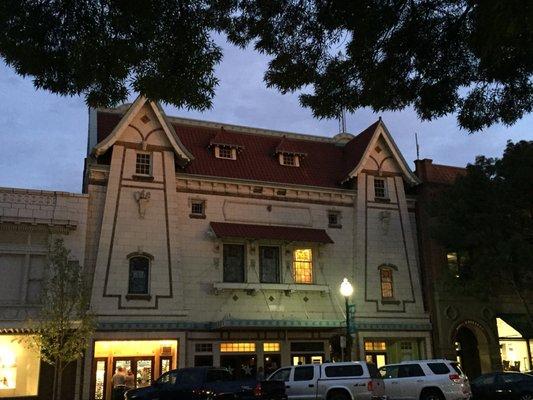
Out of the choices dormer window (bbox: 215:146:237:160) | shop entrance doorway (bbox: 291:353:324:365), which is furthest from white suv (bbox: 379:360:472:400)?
dormer window (bbox: 215:146:237:160)

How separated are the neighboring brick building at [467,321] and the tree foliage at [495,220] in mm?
2156

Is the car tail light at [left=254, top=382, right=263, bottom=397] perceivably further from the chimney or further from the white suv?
the chimney

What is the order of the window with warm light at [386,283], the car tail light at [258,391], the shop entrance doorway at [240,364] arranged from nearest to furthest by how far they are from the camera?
the car tail light at [258,391], the shop entrance doorway at [240,364], the window with warm light at [386,283]

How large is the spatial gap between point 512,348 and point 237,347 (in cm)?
1668

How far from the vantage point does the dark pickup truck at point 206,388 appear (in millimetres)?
18719

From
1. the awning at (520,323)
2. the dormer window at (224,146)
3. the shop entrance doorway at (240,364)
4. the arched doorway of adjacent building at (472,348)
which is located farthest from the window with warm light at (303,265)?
the awning at (520,323)

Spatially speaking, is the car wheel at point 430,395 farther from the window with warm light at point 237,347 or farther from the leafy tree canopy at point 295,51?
the leafy tree canopy at point 295,51

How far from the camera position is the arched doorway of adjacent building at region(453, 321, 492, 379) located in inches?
1287

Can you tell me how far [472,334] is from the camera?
111 feet

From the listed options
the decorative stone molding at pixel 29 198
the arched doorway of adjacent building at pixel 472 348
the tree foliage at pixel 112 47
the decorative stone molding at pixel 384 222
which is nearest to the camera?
the tree foliage at pixel 112 47

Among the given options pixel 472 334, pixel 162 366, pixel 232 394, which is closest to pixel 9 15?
pixel 232 394

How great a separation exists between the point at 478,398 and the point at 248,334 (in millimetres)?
10705

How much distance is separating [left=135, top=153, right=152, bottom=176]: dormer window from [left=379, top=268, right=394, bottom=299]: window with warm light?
45.3 ft

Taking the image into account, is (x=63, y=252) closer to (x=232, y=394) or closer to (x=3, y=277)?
(x=3, y=277)
